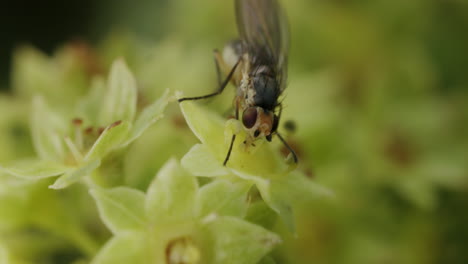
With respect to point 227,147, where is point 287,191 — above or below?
below

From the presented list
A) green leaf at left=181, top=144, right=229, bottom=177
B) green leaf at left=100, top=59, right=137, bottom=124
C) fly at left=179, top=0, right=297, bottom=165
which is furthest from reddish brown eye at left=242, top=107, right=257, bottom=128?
green leaf at left=100, top=59, right=137, bottom=124

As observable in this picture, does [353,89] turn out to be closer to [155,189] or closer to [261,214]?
[261,214]

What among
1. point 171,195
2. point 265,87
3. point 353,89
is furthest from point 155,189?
point 353,89

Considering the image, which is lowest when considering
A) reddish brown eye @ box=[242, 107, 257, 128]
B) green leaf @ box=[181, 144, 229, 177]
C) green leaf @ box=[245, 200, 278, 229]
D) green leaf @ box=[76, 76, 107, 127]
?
green leaf @ box=[245, 200, 278, 229]

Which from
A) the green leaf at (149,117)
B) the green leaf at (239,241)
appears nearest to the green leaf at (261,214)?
the green leaf at (239,241)

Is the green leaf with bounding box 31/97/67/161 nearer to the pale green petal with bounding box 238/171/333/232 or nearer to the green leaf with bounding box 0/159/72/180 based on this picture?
the green leaf with bounding box 0/159/72/180

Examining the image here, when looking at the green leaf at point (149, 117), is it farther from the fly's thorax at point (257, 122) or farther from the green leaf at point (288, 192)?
the green leaf at point (288, 192)
